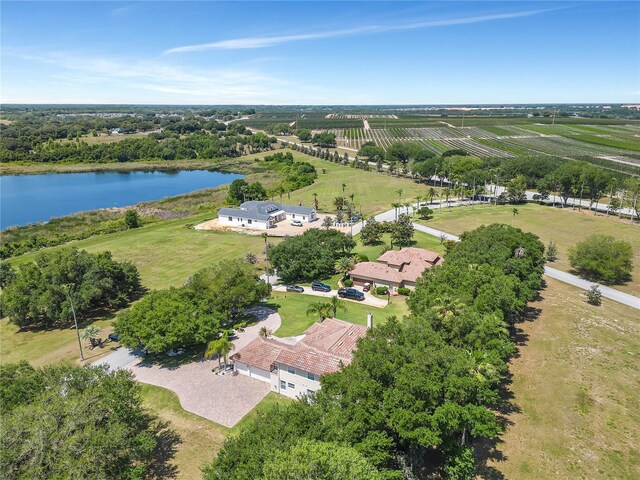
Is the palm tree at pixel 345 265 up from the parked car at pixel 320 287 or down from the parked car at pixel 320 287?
up

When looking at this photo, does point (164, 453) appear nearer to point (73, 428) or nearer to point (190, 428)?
point (190, 428)

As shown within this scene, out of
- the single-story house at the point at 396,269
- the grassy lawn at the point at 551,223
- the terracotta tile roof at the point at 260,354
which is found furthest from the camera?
the grassy lawn at the point at 551,223

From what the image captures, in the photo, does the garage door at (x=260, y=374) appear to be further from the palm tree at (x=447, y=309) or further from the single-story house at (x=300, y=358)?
the palm tree at (x=447, y=309)

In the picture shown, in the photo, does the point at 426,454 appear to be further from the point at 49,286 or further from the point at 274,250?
the point at 49,286

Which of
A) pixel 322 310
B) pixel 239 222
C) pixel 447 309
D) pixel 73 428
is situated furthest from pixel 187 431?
pixel 239 222

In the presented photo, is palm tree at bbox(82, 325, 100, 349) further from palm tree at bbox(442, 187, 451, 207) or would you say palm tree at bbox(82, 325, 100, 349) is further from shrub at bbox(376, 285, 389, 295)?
palm tree at bbox(442, 187, 451, 207)

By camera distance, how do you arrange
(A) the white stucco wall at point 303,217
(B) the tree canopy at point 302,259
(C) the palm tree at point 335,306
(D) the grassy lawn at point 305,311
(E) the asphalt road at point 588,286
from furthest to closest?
1. (A) the white stucco wall at point 303,217
2. (B) the tree canopy at point 302,259
3. (E) the asphalt road at point 588,286
4. (D) the grassy lawn at point 305,311
5. (C) the palm tree at point 335,306

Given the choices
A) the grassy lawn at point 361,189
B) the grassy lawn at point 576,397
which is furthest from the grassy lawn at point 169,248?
the grassy lawn at point 576,397

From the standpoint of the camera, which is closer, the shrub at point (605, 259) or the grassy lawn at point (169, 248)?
the shrub at point (605, 259)
